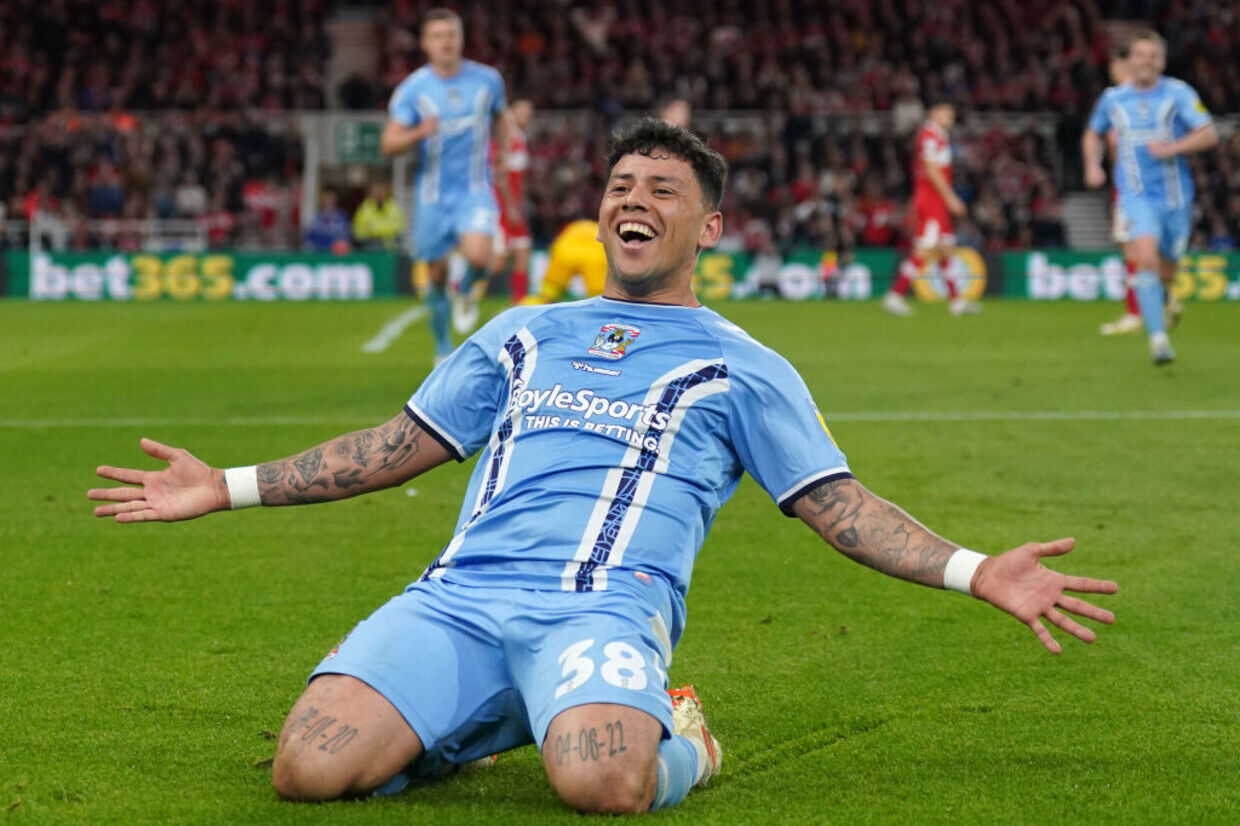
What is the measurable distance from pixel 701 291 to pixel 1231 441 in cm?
1556

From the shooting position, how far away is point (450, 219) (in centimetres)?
1258

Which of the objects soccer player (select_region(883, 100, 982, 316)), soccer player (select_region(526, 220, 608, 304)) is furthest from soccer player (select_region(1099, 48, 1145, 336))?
soccer player (select_region(526, 220, 608, 304))

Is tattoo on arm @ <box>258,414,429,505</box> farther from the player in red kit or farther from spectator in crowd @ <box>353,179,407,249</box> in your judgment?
spectator in crowd @ <box>353,179,407,249</box>

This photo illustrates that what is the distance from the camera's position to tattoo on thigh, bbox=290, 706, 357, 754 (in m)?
3.64

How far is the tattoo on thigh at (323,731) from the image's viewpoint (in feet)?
12.0

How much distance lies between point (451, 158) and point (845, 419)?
3.79m

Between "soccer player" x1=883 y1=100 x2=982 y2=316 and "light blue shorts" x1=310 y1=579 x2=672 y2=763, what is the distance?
16.4 meters

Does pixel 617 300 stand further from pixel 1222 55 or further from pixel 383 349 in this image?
pixel 1222 55

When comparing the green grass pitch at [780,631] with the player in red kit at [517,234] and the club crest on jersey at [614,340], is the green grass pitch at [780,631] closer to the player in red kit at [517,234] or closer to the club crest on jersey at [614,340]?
the club crest on jersey at [614,340]

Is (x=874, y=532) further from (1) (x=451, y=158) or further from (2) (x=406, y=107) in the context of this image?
(1) (x=451, y=158)

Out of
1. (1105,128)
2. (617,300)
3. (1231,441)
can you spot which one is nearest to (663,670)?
(617,300)

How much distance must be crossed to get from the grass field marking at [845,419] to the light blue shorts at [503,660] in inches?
252

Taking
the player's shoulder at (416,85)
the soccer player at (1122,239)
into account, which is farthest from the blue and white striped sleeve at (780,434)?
the soccer player at (1122,239)

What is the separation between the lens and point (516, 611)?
153 inches
